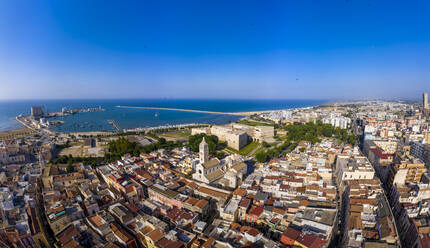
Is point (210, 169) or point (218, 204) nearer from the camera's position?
point (218, 204)

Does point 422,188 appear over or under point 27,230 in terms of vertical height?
over

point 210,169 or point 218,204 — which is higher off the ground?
point 210,169

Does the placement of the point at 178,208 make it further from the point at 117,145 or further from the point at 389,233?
the point at 117,145

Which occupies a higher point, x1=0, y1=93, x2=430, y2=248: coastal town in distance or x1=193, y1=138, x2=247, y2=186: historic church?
x1=193, y1=138, x2=247, y2=186: historic church

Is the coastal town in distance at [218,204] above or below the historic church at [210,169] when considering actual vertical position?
below

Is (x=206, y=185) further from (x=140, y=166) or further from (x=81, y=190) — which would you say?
(x=81, y=190)

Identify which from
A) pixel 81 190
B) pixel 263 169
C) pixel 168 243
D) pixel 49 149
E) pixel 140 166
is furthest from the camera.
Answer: pixel 49 149

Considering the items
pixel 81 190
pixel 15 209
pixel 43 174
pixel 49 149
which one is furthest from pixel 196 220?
pixel 49 149

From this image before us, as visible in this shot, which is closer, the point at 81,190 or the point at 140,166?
the point at 81,190

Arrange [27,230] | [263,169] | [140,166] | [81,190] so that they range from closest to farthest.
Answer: [27,230] < [81,190] < [263,169] < [140,166]

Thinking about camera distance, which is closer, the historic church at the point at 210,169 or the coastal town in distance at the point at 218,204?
the coastal town in distance at the point at 218,204

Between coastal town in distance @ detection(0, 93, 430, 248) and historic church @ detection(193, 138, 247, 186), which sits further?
historic church @ detection(193, 138, 247, 186)
